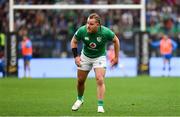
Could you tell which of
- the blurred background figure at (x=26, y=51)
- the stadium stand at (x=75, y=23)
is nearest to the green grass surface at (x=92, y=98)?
the blurred background figure at (x=26, y=51)

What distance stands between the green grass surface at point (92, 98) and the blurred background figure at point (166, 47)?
4.93 meters

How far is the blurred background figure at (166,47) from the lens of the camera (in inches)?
1350

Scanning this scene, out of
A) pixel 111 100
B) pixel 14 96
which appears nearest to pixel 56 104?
pixel 111 100

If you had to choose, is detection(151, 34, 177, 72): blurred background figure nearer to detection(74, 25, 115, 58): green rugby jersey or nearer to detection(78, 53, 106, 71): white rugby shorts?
detection(78, 53, 106, 71): white rugby shorts

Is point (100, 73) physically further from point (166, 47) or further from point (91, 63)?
point (166, 47)

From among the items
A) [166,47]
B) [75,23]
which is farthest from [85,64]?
[75,23]

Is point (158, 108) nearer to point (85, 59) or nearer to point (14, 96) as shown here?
point (85, 59)

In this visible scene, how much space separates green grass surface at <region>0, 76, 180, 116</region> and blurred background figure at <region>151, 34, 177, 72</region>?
4.93 metres

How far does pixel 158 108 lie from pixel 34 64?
18.6m

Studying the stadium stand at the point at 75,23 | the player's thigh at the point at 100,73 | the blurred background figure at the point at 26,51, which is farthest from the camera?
the stadium stand at the point at 75,23

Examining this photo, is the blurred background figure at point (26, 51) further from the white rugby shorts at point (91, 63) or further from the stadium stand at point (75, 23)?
the white rugby shorts at point (91, 63)

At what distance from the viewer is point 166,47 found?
114 feet

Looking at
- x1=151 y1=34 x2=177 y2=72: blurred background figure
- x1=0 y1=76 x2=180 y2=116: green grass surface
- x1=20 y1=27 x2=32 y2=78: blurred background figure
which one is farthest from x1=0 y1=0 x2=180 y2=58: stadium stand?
x1=0 y1=76 x2=180 y2=116: green grass surface

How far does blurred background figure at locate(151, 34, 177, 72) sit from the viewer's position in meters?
34.3
